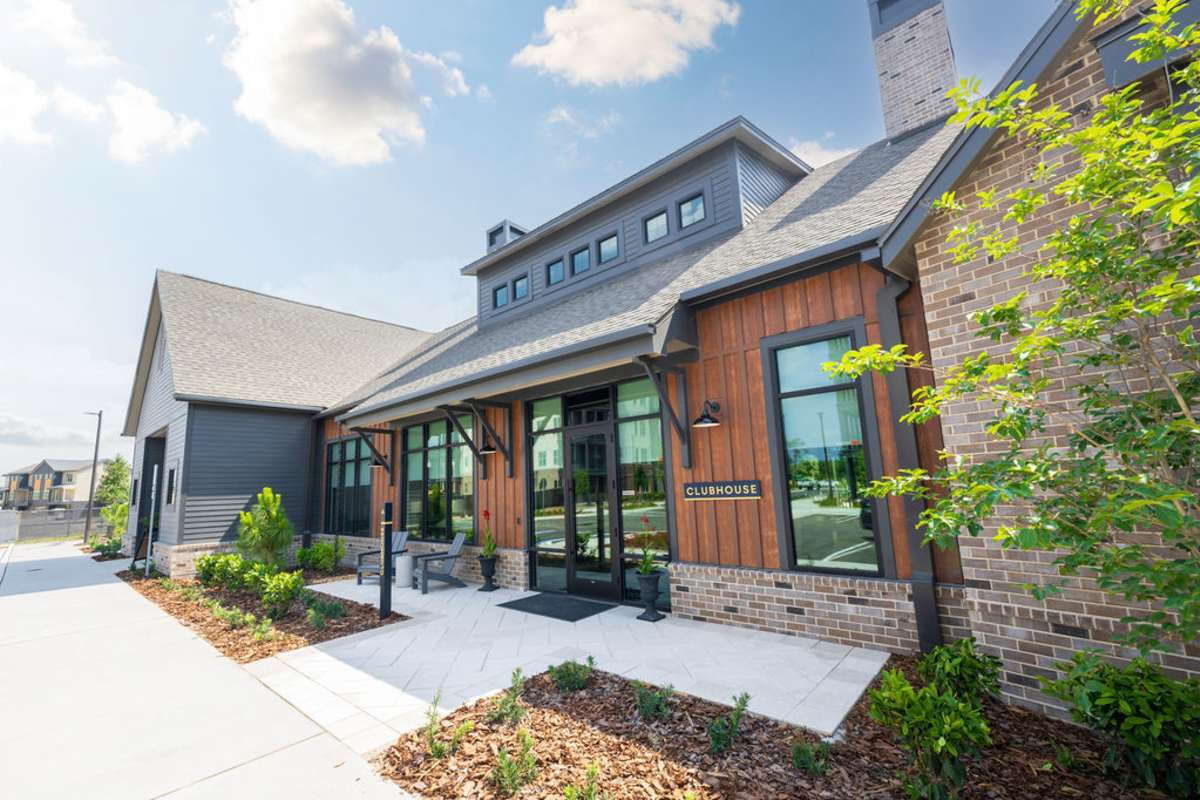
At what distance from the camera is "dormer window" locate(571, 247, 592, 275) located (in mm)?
10305

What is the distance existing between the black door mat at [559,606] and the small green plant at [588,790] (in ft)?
11.9

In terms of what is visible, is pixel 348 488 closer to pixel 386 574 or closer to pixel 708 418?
pixel 386 574

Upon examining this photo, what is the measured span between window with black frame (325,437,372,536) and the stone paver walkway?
6599 mm

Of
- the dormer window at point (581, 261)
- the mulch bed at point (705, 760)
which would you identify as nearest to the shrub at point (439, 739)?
the mulch bed at point (705, 760)

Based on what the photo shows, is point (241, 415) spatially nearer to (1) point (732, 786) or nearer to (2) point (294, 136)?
(2) point (294, 136)

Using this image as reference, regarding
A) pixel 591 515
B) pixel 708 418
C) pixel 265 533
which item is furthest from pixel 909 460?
pixel 265 533

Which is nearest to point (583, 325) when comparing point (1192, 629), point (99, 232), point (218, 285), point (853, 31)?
point (1192, 629)

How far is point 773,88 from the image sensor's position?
28.8 feet

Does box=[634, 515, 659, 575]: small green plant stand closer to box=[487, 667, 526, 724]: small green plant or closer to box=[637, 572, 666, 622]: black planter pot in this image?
box=[637, 572, 666, 622]: black planter pot

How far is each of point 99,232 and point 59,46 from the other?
508 cm

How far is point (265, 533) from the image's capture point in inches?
340

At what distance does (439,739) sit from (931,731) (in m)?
2.94

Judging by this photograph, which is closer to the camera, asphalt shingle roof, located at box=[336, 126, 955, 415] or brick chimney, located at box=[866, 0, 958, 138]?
asphalt shingle roof, located at box=[336, 126, 955, 415]

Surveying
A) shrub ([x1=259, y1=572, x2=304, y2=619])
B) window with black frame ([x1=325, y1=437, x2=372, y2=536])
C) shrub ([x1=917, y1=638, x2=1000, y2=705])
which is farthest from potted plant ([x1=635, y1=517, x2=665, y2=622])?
window with black frame ([x1=325, y1=437, x2=372, y2=536])
